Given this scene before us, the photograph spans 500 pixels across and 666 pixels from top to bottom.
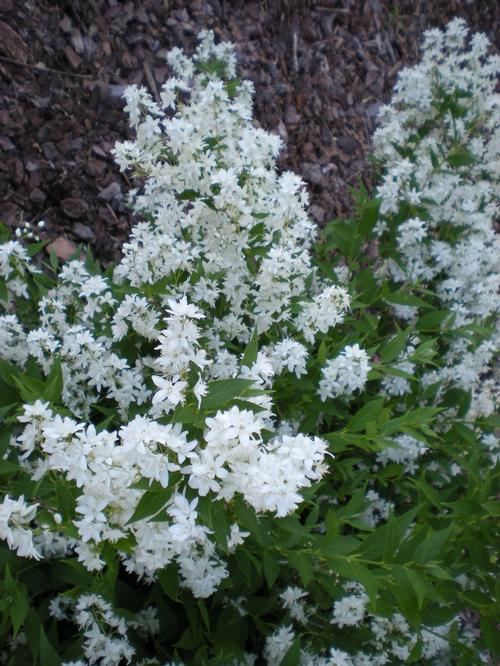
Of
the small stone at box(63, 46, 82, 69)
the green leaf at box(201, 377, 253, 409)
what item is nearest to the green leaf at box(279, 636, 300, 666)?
the green leaf at box(201, 377, 253, 409)

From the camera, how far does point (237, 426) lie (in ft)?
5.69

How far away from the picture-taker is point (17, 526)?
192cm

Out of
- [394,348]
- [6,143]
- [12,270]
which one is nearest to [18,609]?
[12,270]

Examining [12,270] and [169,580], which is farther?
[12,270]

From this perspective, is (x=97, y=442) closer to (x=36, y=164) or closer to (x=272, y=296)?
(x=272, y=296)

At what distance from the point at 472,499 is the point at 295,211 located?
136 centimetres

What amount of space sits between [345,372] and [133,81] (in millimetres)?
3090

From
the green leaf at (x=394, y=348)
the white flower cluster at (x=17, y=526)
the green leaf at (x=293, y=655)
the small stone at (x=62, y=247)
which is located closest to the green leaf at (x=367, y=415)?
the green leaf at (x=394, y=348)

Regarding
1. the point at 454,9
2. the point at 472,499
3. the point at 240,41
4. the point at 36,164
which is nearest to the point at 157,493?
the point at 472,499

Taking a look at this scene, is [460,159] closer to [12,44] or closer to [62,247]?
[62,247]

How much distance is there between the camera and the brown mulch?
4.38 metres

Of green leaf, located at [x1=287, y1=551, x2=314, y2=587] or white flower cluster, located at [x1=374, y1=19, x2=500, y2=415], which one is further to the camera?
white flower cluster, located at [x1=374, y1=19, x2=500, y2=415]

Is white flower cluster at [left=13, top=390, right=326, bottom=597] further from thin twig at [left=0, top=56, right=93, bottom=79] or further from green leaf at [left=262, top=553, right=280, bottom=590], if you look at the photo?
thin twig at [left=0, top=56, right=93, bottom=79]

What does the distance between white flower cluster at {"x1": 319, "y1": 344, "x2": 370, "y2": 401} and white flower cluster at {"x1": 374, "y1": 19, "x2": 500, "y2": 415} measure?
88 cm
